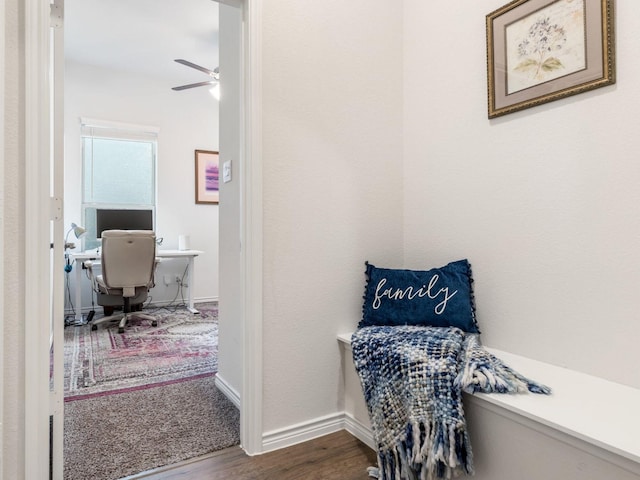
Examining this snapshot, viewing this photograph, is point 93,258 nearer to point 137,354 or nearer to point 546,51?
point 137,354

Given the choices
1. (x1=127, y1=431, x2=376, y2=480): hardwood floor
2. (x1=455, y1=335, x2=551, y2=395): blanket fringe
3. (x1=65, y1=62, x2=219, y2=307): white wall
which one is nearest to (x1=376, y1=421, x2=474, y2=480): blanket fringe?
(x1=455, y1=335, x2=551, y2=395): blanket fringe

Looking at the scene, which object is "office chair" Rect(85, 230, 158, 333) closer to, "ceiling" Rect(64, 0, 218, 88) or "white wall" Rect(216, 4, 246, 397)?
"white wall" Rect(216, 4, 246, 397)

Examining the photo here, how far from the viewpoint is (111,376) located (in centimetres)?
246

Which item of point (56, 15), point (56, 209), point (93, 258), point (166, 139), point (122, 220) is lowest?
point (93, 258)

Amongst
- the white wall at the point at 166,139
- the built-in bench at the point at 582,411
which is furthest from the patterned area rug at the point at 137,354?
the built-in bench at the point at 582,411

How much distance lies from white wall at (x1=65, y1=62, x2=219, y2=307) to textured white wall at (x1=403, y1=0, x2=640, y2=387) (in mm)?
3630

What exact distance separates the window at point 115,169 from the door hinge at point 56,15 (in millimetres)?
3479

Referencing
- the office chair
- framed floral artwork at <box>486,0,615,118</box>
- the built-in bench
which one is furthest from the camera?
the office chair

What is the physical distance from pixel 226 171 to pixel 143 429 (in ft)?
4.58

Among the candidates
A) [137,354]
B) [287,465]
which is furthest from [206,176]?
[287,465]

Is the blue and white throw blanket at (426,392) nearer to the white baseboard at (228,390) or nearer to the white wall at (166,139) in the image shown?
the white baseboard at (228,390)

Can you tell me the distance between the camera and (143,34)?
362 centimetres

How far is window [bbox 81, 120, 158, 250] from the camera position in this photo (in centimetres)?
440

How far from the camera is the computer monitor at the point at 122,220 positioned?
14.3ft
